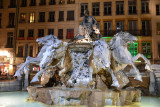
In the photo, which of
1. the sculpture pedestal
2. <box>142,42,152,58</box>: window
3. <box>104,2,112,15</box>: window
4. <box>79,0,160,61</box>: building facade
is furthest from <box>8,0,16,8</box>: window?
the sculpture pedestal

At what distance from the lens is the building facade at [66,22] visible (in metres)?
26.9

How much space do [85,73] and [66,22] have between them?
75.4ft

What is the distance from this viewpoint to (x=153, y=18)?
27.2m

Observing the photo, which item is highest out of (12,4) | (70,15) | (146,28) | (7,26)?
(12,4)

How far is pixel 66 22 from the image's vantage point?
3000 centimetres

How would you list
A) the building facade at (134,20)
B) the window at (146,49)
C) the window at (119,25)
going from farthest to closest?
the window at (119,25), the building facade at (134,20), the window at (146,49)

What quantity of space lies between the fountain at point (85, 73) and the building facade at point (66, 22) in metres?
18.4

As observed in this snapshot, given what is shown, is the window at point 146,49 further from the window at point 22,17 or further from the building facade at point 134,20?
the window at point 22,17

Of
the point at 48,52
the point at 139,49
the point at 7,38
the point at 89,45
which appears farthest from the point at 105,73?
the point at 7,38

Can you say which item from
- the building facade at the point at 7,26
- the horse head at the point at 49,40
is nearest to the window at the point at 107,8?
the building facade at the point at 7,26

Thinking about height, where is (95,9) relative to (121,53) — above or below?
above

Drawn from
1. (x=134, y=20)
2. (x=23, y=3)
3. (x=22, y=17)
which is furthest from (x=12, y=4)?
(x=134, y=20)

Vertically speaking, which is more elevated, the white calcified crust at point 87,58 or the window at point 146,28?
the window at point 146,28

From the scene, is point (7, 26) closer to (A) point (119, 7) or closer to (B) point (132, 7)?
(A) point (119, 7)
